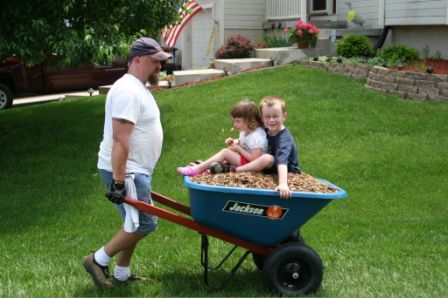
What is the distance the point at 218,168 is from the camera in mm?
4371

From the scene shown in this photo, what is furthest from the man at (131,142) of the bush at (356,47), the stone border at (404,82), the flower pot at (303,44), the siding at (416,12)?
the flower pot at (303,44)

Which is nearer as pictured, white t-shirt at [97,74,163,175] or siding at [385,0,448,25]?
white t-shirt at [97,74,163,175]

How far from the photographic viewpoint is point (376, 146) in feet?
27.8

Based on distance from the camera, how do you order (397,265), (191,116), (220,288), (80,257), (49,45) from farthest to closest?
1. (191,116)
2. (49,45)
3. (80,257)
4. (397,265)
5. (220,288)

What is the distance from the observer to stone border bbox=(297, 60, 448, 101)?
10.1 meters

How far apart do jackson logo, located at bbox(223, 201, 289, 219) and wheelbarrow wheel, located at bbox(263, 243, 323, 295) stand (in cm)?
31

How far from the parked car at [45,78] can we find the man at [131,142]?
1196 cm

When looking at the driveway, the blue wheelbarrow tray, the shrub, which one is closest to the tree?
the blue wheelbarrow tray

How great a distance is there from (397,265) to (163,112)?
6.80 metres

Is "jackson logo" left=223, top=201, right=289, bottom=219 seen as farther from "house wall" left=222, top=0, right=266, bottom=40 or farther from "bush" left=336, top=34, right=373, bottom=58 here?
"house wall" left=222, top=0, right=266, bottom=40

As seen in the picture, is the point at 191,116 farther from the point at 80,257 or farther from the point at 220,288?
the point at 220,288

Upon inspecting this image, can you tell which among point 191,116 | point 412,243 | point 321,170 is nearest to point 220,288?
point 412,243

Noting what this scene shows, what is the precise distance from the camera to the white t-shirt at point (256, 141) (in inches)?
175

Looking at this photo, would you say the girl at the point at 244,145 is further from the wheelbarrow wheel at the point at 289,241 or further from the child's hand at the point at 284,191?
the wheelbarrow wheel at the point at 289,241
